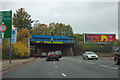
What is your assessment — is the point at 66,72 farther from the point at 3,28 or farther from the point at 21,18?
the point at 21,18

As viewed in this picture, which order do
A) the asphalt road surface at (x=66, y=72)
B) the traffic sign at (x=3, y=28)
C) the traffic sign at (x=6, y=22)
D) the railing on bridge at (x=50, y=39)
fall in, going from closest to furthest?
the asphalt road surface at (x=66, y=72)
the traffic sign at (x=3, y=28)
the traffic sign at (x=6, y=22)
the railing on bridge at (x=50, y=39)

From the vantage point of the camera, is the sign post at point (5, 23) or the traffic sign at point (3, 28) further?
the sign post at point (5, 23)

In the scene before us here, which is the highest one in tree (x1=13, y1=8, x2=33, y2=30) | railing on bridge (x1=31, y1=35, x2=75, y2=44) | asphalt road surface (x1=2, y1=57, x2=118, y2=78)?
tree (x1=13, y1=8, x2=33, y2=30)

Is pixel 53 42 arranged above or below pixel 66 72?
above

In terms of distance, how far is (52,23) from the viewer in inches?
4043

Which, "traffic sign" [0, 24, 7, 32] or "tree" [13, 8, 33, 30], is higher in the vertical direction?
"tree" [13, 8, 33, 30]

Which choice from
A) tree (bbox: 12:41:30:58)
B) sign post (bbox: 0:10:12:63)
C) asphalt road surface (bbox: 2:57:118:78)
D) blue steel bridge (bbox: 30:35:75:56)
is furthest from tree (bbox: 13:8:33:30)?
asphalt road surface (bbox: 2:57:118:78)

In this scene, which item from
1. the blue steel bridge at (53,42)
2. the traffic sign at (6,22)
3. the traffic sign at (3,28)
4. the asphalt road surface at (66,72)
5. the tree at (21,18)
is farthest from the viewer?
the blue steel bridge at (53,42)

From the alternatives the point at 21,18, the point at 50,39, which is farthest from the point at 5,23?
the point at 50,39

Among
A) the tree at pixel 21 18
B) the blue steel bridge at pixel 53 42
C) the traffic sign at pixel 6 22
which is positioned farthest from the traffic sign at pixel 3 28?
the blue steel bridge at pixel 53 42

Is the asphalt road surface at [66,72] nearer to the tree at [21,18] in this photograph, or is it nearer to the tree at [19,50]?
the tree at [19,50]

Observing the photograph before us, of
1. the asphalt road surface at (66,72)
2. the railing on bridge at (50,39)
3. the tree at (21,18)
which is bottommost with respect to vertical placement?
the asphalt road surface at (66,72)

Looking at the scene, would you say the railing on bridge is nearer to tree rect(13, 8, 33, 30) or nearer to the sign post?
tree rect(13, 8, 33, 30)

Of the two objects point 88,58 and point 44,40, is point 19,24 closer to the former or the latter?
A: point 44,40
